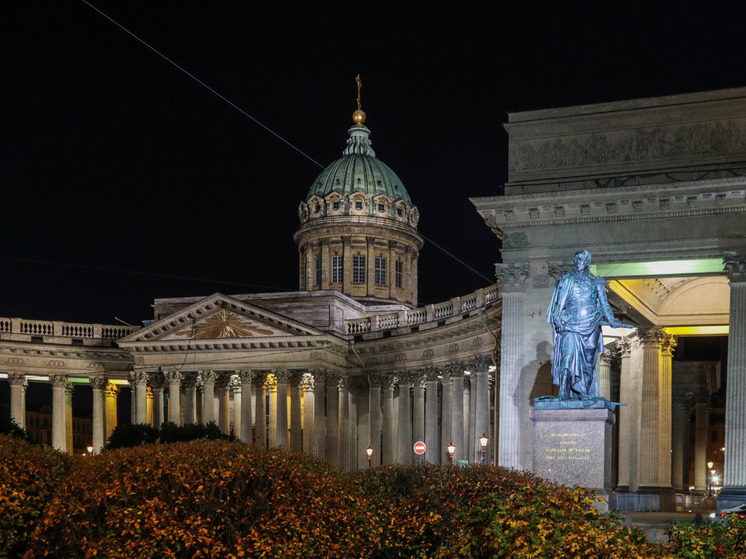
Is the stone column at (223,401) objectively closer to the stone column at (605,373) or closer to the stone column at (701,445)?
the stone column at (701,445)

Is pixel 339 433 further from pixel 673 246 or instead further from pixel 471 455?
pixel 673 246

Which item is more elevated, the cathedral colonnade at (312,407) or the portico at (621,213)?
the portico at (621,213)

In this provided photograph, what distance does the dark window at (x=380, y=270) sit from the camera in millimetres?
93625

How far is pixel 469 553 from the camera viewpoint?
1638 centimetres

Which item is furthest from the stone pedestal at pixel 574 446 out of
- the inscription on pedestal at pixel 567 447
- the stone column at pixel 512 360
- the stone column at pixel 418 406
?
the stone column at pixel 418 406

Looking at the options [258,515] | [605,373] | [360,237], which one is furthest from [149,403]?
[258,515]

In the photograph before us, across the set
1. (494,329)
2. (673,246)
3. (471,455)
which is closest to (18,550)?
(673,246)

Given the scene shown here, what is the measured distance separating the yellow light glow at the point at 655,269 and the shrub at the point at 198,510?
19503 mm

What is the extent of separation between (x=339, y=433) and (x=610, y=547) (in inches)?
2229

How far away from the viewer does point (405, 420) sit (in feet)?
212

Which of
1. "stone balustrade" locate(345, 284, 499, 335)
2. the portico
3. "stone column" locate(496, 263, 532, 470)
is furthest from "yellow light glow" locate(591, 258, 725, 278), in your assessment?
"stone balustrade" locate(345, 284, 499, 335)

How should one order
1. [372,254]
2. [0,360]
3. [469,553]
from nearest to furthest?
[469,553] → [0,360] → [372,254]

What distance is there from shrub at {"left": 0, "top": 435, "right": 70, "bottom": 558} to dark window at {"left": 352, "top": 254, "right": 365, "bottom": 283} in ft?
231

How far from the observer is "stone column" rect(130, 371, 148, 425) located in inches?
2808
